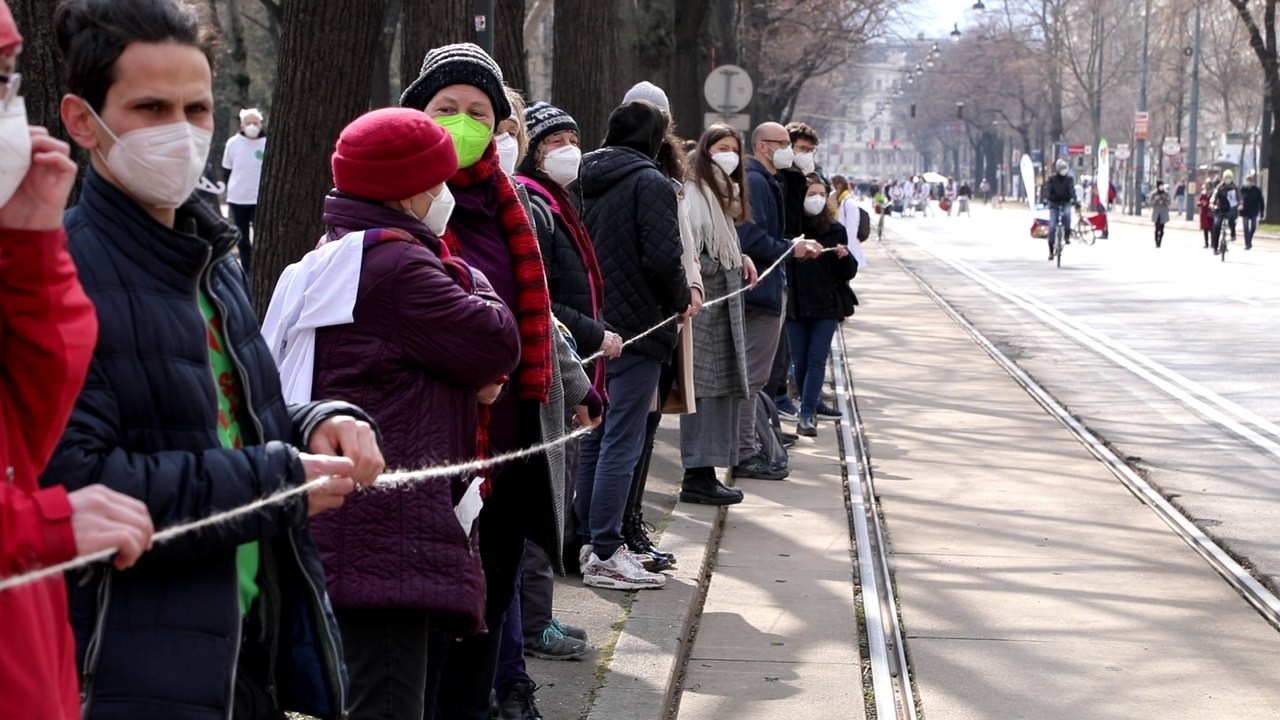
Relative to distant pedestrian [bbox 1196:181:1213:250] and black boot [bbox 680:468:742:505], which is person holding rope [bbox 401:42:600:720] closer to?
black boot [bbox 680:468:742:505]

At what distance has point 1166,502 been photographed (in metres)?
9.17

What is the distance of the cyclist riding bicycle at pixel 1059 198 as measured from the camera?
32125 mm

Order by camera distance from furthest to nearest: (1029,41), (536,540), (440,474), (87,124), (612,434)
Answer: (1029,41)
(612,434)
(536,540)
(440,474)
(87,124)

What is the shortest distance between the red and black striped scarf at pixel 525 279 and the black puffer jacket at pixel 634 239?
6.53ft

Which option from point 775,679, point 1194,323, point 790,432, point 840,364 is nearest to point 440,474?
point 775,679

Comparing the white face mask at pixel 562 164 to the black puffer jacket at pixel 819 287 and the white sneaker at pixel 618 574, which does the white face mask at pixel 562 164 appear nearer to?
the white sneaker at pixel 618 574

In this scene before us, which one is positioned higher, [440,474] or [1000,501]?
[440,474]

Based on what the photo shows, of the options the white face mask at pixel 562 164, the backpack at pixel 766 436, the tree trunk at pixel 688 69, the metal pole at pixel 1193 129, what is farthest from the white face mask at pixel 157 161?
the metal pole at pixel 1193 129

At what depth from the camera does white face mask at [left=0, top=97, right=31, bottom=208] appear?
202 centimetres

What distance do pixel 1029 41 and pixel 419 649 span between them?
289 ft

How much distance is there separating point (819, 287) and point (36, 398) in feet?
29.3

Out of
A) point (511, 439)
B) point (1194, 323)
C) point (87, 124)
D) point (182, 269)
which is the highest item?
point (87, 124)

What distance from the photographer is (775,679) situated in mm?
5926

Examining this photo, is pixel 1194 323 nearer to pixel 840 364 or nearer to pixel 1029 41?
pixel 840 364
